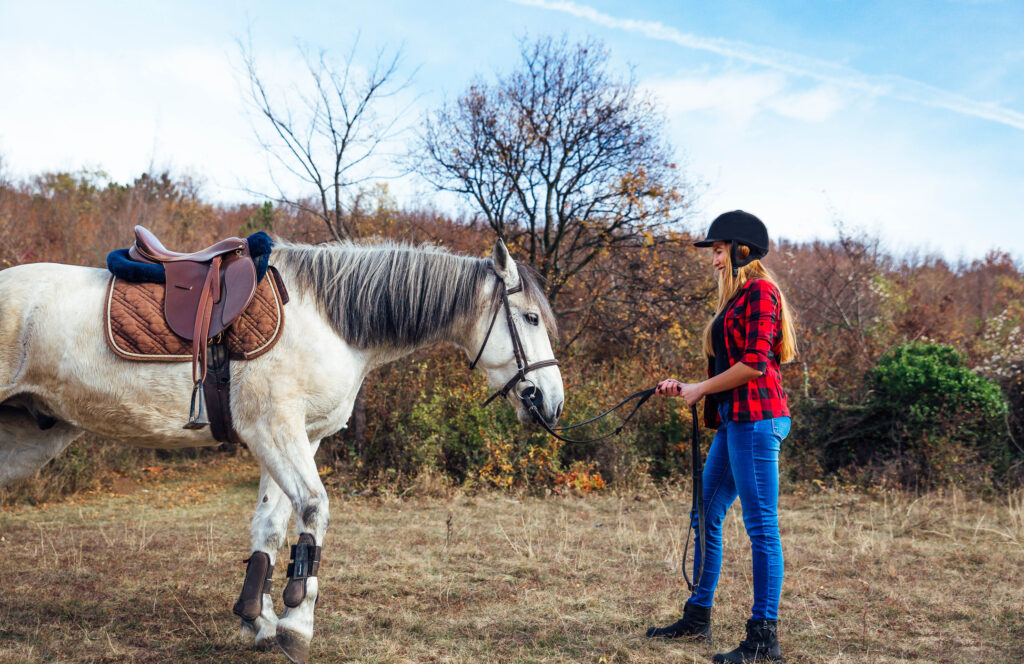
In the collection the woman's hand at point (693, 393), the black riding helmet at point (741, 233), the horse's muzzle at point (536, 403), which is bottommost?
the horse's muzzle at point (536, 403)

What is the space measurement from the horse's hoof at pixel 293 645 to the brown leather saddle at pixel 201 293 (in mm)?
992

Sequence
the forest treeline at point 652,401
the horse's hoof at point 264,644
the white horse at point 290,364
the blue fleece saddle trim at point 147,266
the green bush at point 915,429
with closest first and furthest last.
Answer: the white horse at point 290,364, the blue fleece saddle trim at point 147,266, the horse's hoof at point 264,644, the green bush at point 915,429, the forest treeline at point 652,401

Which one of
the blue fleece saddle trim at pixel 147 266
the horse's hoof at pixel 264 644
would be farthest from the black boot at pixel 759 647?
the blue fleece saddle trim at pixel 147 266

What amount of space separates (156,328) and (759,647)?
3051 mm

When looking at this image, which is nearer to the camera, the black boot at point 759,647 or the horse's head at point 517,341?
the black boot at point 759,647

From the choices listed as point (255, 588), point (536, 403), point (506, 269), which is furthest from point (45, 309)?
point (536, 403)

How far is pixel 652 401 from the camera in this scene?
30.6ft

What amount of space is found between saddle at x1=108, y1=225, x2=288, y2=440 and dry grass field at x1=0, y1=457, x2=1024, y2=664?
138 cm

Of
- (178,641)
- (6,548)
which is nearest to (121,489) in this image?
(6,548)

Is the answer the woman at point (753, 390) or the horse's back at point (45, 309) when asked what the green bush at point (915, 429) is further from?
the horse's back at point (45, 309)

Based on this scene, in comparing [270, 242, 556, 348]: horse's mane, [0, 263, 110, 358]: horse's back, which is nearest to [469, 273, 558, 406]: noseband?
[270, 242, 556, 348]: horse's mane

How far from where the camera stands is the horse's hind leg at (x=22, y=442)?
351 cm

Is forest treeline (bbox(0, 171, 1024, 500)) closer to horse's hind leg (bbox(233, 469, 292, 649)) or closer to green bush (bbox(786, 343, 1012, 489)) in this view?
green bush (bbox(786, 343, 1012, 489))

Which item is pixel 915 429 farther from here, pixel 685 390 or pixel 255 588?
pixel 255 588
